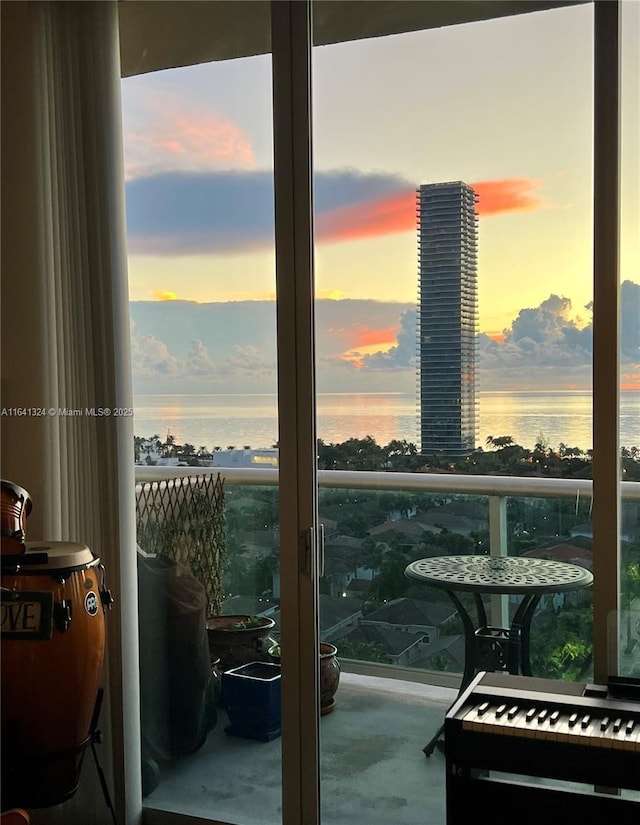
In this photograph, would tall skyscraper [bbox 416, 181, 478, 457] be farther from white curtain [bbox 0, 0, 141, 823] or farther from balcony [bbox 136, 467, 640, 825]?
white curtain [bbox 0, 0, 141, 823]

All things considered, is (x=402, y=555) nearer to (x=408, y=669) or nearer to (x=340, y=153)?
(x=408, y=669)

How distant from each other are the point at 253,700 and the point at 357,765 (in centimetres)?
37

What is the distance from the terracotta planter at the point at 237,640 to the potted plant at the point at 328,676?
18cm

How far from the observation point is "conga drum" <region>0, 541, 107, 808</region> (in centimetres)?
225

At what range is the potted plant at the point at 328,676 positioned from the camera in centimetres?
259

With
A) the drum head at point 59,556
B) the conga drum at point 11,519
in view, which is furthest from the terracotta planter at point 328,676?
the conga drum at point 11,519

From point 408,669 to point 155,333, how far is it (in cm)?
132

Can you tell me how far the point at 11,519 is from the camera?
2279 mm

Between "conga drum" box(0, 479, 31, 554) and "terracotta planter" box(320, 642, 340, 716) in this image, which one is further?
"terracotta planter" box(320, 642, 340, 716)

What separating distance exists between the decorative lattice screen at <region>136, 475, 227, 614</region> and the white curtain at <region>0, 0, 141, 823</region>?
7 cm

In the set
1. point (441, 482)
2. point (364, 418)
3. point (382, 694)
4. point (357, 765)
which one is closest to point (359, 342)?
point (364, 418)

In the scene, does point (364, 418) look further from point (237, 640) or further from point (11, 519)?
point (11, 519)

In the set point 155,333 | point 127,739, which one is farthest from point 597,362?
point 127,739

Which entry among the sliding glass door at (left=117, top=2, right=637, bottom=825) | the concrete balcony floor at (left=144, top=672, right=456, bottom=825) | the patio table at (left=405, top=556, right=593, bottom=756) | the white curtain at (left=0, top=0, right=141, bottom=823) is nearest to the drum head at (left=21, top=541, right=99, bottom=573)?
the white curtain at (left=0, top=0, right=141, bottom=823)
